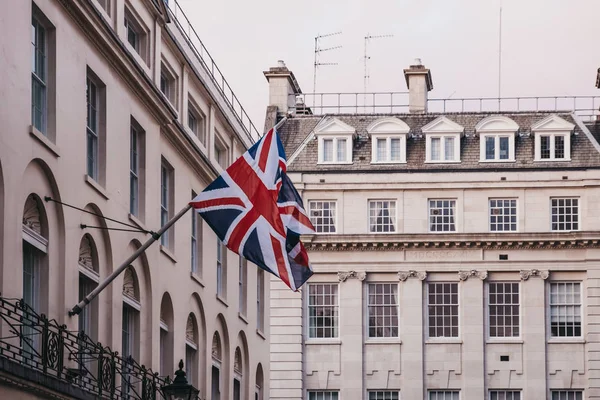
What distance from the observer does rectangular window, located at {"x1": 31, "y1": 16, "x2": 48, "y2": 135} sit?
27.6m

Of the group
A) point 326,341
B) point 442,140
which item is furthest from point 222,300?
point 442,140

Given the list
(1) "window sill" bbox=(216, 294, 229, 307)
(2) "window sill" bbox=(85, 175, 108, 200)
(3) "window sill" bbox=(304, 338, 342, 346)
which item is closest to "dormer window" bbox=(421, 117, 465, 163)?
(3) "window sill" bbox=(304, 338, 342, 346)

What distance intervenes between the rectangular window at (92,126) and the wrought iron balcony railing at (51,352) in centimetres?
351

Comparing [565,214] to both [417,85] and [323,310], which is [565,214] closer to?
[417,85]

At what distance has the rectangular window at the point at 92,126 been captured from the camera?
103ft

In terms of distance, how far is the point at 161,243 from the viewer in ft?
123

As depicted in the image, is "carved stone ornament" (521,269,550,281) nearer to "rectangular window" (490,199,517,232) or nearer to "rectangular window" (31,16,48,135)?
"rectangular window" (490,199,517,232)

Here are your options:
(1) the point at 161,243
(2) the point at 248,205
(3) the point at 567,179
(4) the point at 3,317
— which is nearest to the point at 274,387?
(3) the point at 567,179

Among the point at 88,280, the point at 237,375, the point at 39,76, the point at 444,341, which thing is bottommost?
Result: the point at 88,280

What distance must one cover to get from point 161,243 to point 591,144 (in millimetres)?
36999

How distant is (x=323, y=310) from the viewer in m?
70.4

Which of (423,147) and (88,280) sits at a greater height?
(423,147)

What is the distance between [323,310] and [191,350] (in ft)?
94.9

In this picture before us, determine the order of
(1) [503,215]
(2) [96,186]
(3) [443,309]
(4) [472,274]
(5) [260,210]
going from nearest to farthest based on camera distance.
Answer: (5) [260,210]
(2) [96,186]
(4) [472,274]
(3) [443,309]
(1) [503,215]
